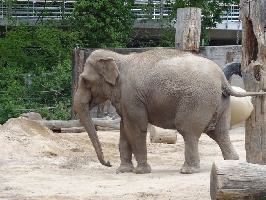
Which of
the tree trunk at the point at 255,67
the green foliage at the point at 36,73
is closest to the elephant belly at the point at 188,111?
the tree trunk at the point at 255,67

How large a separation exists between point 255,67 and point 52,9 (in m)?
22.4

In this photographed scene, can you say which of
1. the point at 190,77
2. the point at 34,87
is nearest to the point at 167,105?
the point at 190,77

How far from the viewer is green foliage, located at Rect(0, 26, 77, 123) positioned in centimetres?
1873

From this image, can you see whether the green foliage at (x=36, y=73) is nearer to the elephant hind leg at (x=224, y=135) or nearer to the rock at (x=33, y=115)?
the rock at (x=33, y=115)

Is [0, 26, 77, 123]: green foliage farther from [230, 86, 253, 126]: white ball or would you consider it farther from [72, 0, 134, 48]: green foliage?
[230, 86, 253, 126]: white ball

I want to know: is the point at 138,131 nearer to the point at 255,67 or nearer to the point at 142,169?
the point at 142,169

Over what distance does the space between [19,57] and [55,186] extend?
52.4 feet

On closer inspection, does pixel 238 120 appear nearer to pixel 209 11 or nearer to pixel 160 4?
pixel 209 11

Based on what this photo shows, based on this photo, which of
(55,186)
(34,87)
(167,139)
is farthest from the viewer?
(34,87)

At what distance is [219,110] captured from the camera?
1031cm

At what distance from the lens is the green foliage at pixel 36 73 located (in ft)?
61.5

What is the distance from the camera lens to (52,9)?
3052cm

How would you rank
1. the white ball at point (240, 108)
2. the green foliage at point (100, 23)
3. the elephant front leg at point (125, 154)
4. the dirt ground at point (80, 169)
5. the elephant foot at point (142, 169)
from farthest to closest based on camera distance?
the green foliage at point (100, 23), the elephant front leg at point (125, 154), the elephant foot at point (142, 169), the white ball at point (240, 108), the dirt ground at point (80, 169)

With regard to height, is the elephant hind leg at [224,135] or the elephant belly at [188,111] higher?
the elephant belly at [188,111]
